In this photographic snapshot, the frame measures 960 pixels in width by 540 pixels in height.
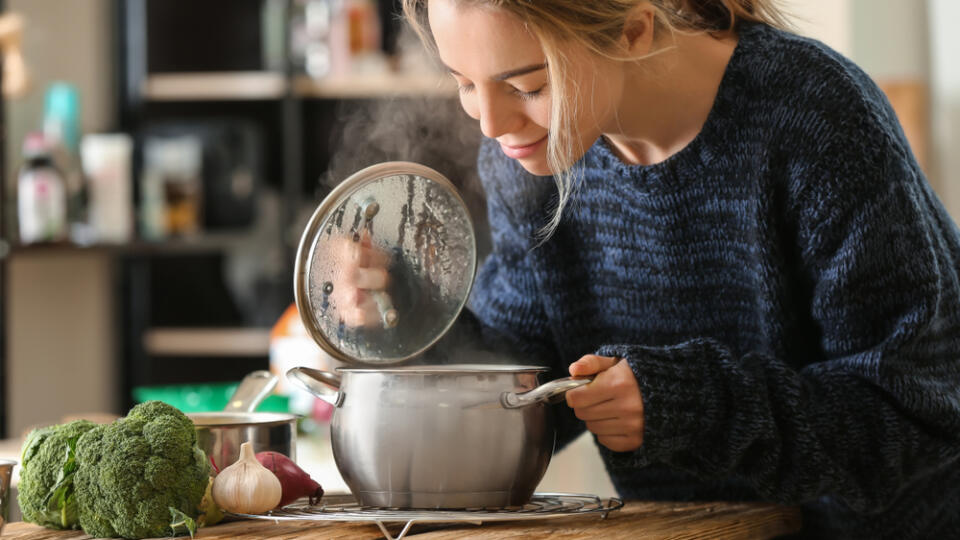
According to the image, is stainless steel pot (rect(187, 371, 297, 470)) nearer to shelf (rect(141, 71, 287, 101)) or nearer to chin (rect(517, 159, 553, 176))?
chin (rect(517, 159, 553, 176))

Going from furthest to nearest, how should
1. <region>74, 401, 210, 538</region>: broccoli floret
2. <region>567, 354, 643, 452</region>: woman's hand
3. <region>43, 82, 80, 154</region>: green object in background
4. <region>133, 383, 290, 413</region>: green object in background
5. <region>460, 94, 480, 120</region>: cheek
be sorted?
<region>43, 82, 80, 154</region>: green object in background
<region>133, 383, 290, 413</region>: green object in background
<region>460, 94, 480, 120</region>: cheek
<region>567, 354, 643, 452</region>: woman's hand
<region>74, 401, 210, 538</region>: broccoli floret

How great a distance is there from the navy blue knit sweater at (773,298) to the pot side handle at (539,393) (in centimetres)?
6

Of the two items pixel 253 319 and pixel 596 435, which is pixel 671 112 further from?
pixel 253 319

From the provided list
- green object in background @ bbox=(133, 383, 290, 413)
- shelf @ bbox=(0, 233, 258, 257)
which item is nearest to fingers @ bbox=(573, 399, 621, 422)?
green object in background @ bbox=(133, 383, 290, 413)

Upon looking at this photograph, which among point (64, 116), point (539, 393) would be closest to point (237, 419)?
point (539, 393)

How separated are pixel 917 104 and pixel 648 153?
1.93 meters

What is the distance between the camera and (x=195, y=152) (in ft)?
9.73

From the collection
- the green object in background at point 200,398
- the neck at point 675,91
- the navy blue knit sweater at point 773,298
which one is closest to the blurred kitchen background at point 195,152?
the green object in background at point 200,398

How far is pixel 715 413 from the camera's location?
3.16 ft

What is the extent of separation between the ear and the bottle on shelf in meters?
1.75

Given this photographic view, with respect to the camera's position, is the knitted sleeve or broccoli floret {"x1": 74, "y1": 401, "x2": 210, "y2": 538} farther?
the knitted sleeve

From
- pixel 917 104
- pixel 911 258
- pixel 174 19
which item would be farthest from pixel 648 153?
pixel 174 19

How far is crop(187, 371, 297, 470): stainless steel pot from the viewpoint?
95 cm

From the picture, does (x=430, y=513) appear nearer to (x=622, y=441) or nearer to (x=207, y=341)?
(x=622, y=441)
